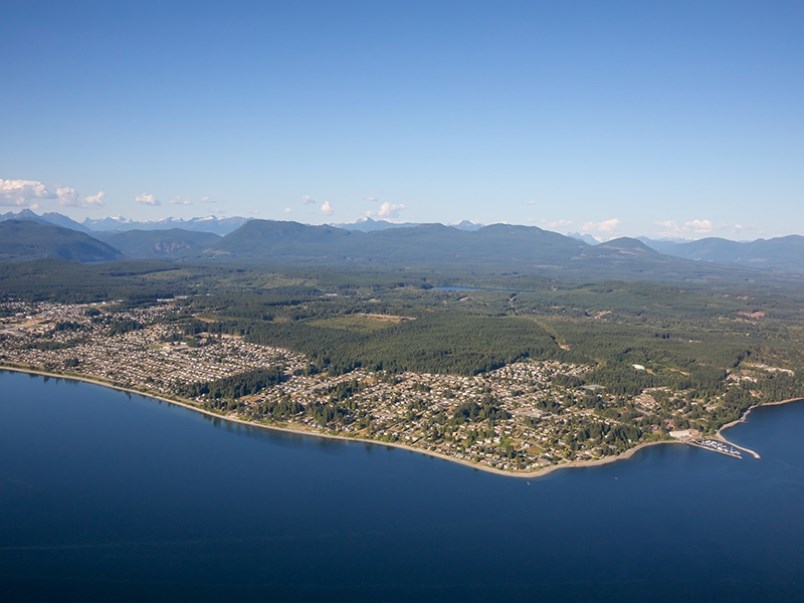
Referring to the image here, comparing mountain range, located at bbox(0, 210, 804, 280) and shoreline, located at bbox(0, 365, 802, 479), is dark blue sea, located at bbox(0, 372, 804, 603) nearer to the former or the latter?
shoreline, located at bbox(0, 365, 802, 479)

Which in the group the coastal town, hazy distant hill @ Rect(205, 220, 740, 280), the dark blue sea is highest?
hazy distant hill @ Rect(205, 220, 740, 280)

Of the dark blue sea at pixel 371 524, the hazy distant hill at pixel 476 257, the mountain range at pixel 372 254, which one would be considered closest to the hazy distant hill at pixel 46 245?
the mountain range at pixel 372 254

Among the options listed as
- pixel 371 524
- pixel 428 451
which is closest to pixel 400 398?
pixel 428 451

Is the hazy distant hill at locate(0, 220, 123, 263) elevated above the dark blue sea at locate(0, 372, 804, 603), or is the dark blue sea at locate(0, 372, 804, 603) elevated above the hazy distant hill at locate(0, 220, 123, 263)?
the hazy distant hill at locate(0, 220, 123, 263)

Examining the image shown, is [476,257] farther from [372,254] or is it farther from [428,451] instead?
[428,451]

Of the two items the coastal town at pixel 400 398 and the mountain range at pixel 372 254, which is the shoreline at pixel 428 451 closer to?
the coastal town at pixel 400 398

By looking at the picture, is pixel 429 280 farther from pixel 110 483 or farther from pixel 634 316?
pixel 110 483

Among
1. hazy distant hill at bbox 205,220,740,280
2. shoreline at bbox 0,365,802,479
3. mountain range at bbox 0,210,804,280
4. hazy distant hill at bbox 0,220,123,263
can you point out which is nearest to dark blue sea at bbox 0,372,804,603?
shoreline at bbox 0,365,802,479
